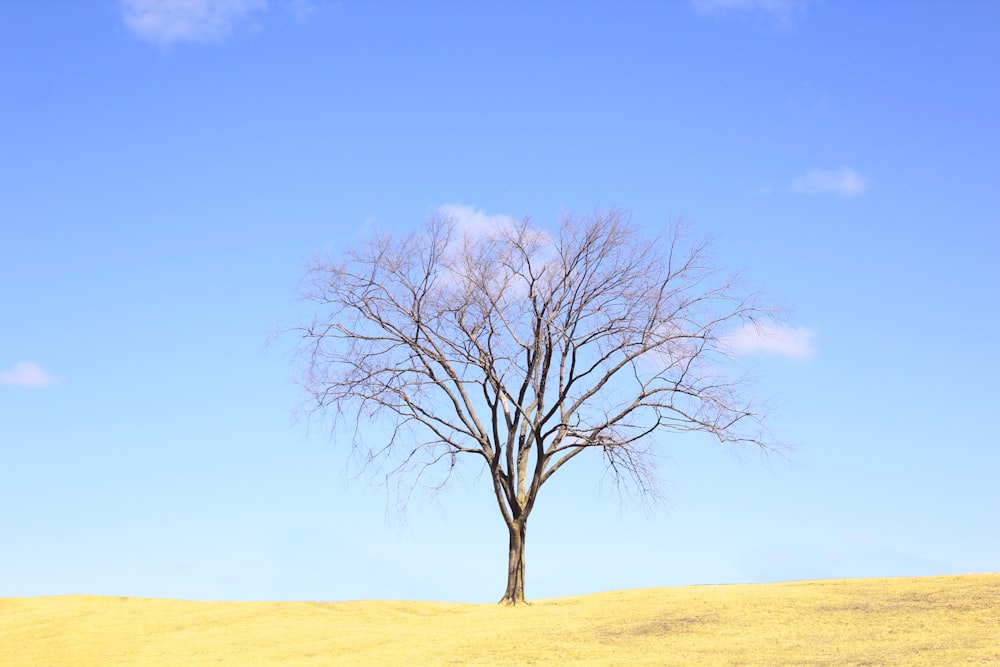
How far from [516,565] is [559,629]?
522 centimetres

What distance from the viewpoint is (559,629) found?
69.5 ft

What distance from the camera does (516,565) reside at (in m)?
26.3

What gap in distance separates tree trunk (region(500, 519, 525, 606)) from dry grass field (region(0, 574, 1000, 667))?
0.62 metres

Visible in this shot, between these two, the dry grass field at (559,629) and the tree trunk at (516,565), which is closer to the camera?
the dry grass field at (559,629)

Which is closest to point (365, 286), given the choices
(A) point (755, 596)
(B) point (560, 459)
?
(B) point (560, 459)

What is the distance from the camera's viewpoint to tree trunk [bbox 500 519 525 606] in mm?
26312

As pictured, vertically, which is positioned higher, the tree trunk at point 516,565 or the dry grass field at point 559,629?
the tree trunk at point 516,565

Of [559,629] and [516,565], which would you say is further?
[516,565]

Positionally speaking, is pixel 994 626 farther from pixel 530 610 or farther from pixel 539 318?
pixel 539 318

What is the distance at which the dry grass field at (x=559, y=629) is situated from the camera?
→ 18.2 meters

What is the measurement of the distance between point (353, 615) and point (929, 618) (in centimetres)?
1277

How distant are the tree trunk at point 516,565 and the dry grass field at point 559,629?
0.62 m

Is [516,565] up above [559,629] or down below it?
above

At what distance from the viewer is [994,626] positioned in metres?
19.1
